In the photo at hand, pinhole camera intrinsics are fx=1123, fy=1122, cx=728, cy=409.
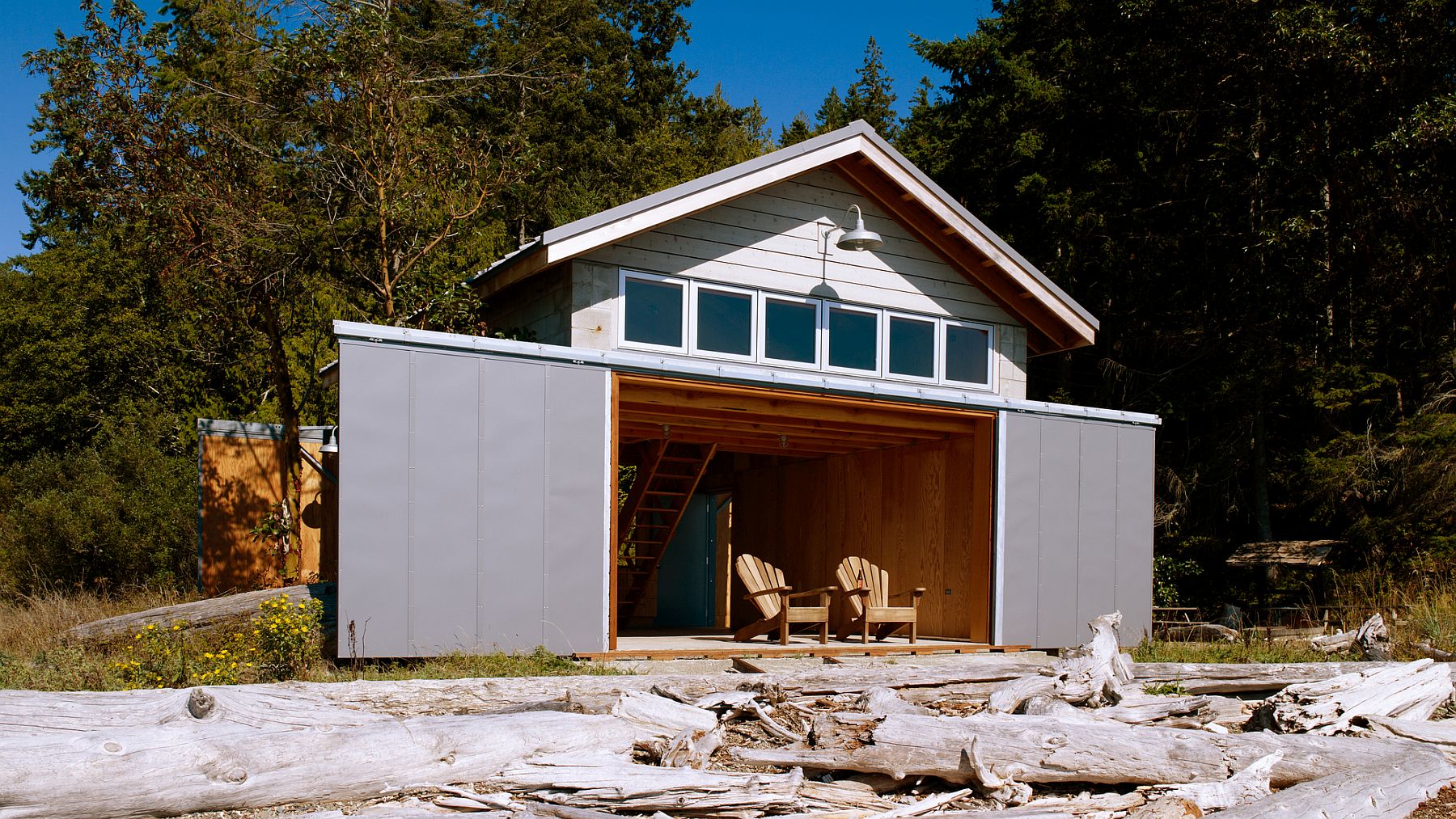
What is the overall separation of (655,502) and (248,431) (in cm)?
527

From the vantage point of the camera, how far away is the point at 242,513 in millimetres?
14062

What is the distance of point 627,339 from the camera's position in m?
10.9

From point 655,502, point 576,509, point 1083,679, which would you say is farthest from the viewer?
point 655,502

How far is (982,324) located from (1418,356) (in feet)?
33.5

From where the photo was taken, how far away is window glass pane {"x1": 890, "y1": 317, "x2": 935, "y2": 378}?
40.5 feet

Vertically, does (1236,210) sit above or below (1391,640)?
above

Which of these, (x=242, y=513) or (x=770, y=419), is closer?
(x=770, y=419)

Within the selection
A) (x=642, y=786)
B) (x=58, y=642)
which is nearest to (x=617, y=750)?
(x=642, y=786)

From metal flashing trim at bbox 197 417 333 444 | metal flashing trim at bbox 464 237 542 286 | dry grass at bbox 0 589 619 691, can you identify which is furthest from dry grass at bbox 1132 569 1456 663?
metal flashing trim at bbox 197 417 333 444

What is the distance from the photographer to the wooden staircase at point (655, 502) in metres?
13.5

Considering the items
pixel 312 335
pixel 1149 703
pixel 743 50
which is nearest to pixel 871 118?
pixel 743 50

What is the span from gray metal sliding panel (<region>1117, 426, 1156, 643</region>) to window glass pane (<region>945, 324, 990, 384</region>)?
1.67 metres

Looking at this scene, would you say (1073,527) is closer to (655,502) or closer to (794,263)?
(794,263)

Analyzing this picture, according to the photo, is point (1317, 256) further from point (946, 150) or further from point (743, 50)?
point (743, 50)
